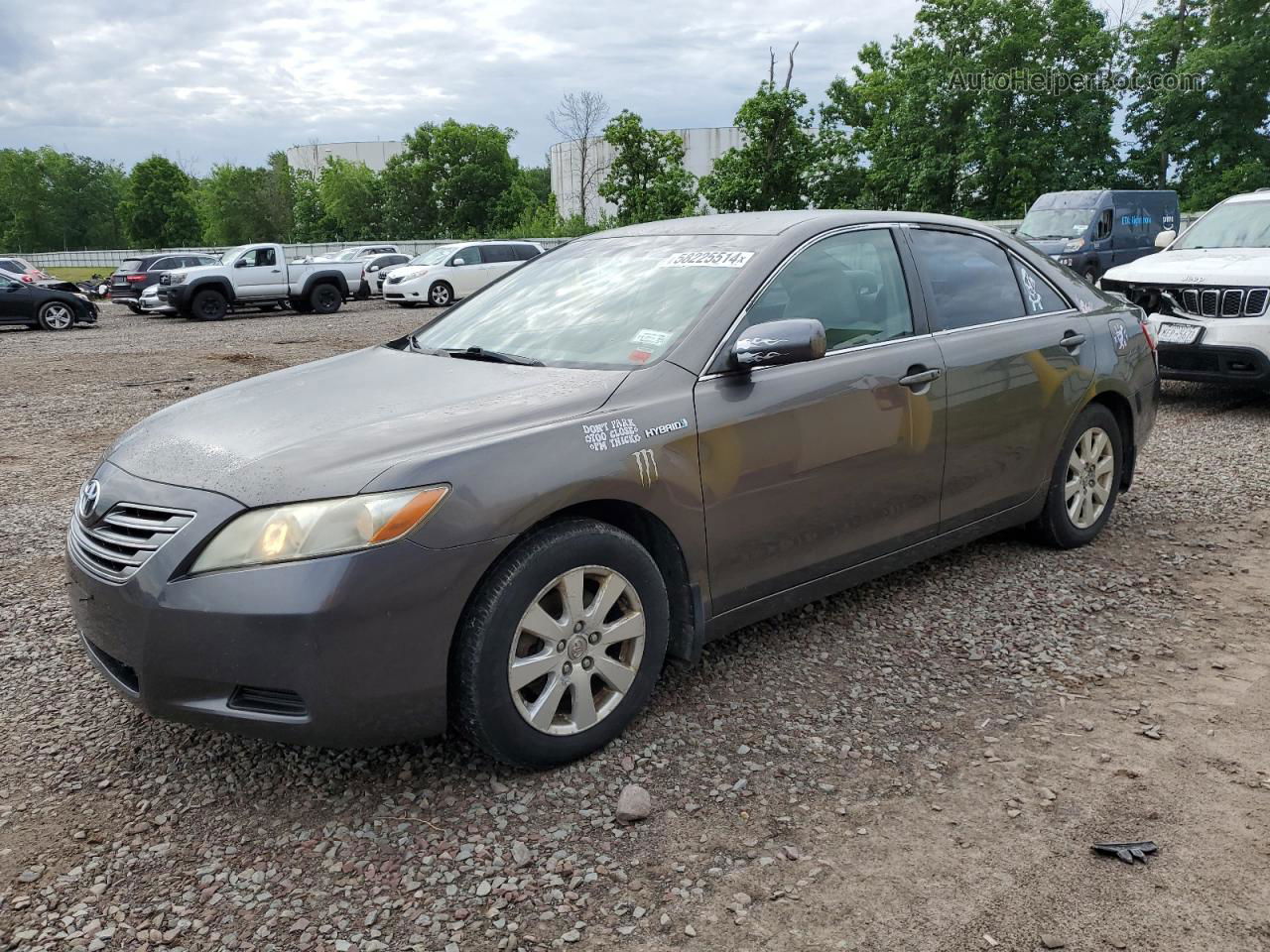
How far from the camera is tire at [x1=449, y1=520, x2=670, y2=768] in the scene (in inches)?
111

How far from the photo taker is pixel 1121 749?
316 centimetres

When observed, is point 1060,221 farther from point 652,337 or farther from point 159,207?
point 159,207

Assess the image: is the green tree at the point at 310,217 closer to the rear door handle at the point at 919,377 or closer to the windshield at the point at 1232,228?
the windshield at the point at 1232,228

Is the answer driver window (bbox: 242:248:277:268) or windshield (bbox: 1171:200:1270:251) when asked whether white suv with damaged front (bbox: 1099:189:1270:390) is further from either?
driver window (bbox: 242:248:277:268)

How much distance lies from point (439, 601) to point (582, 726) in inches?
25.5

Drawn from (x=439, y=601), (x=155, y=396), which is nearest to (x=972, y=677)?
(x=439, y=601)

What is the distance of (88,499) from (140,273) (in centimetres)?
2840

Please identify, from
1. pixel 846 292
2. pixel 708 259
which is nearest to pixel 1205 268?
pixel 846 292

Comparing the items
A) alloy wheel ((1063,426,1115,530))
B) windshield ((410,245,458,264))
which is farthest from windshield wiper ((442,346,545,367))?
windshield ((410,245,458,264))

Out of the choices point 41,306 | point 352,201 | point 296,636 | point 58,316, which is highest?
point 352,201

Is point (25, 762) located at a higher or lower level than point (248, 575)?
lower

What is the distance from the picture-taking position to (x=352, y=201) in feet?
236

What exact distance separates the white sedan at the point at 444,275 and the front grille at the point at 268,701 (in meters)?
23.5

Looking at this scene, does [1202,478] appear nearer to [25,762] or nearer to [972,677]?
[972,677]
